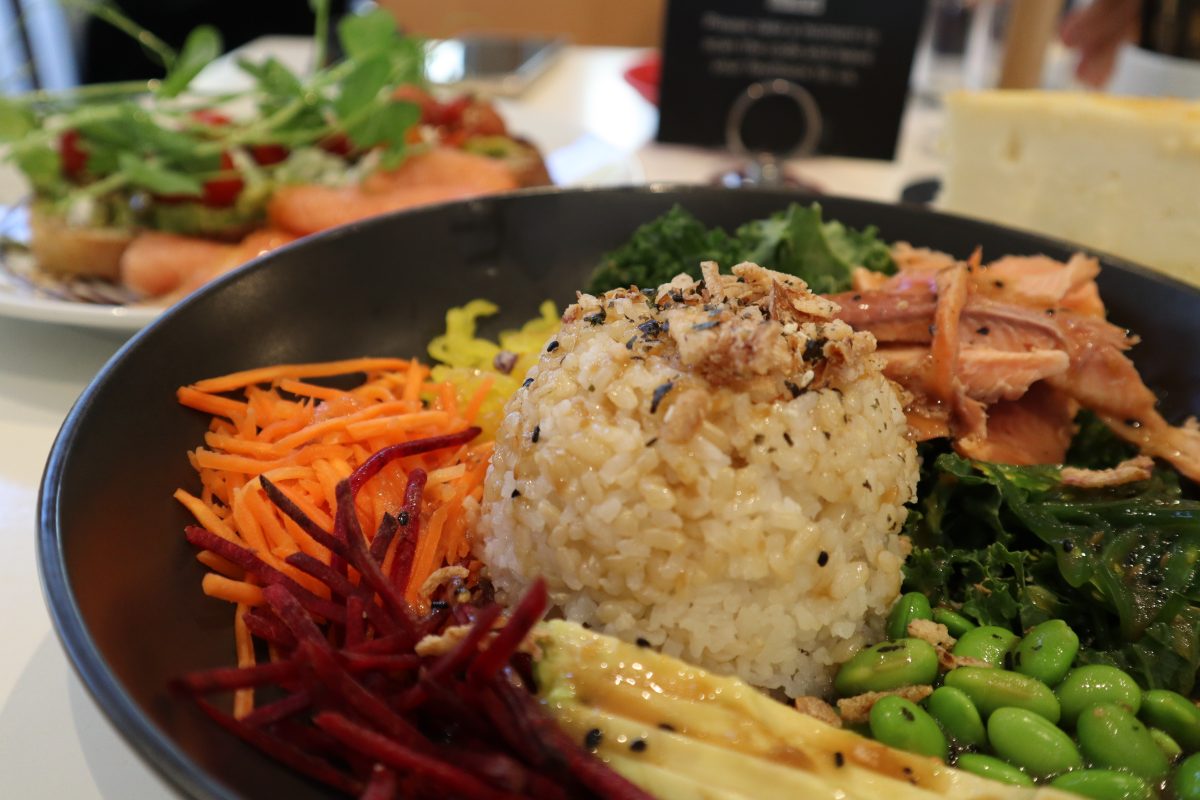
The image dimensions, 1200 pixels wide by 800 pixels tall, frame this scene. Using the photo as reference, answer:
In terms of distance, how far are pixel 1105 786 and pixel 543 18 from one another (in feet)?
27.6

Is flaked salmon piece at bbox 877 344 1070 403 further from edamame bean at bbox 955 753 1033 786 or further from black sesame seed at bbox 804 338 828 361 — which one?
edamame bean at bbox 955 753 1033 786

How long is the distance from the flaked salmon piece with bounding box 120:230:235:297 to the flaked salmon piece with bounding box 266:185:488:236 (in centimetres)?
29

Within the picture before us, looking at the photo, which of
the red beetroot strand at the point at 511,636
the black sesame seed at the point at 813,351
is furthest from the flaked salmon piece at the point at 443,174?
the red beetroot strand at the point at 511,636

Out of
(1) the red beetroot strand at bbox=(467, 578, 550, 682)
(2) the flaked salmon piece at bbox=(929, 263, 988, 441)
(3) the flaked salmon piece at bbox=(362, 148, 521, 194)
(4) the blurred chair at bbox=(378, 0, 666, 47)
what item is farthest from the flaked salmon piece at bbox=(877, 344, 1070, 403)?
(4) the blurred chair at bbox=(378, 0, 666, 47)

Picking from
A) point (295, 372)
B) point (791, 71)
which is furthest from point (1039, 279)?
point (791, 71)

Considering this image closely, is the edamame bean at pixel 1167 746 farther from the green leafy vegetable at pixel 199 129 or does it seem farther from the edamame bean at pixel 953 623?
the green leafy vegetable at pixel 199 129

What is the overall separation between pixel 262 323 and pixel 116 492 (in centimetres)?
75

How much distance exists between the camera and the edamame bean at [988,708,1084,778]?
1694 mm

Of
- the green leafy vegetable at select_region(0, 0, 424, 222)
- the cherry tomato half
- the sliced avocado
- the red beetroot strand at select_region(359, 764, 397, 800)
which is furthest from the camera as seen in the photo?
the cherry tomato half

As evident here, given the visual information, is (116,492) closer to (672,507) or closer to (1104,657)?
(672,507)

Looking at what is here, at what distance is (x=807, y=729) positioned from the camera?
1.62 metres

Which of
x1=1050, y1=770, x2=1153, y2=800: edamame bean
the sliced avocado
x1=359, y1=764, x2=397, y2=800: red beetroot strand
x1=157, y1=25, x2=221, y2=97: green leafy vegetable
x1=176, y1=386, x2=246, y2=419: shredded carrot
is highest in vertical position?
x1=157, y1=25, x2=221, y2=97: green leafy vegetable

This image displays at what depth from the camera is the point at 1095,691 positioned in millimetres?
1820

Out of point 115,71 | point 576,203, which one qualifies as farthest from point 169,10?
point 576,203
